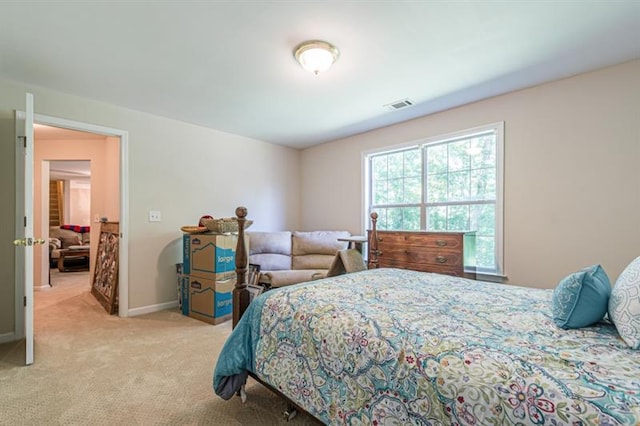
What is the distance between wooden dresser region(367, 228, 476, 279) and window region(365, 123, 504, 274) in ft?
0.76

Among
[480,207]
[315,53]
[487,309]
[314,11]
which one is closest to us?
[487,309]

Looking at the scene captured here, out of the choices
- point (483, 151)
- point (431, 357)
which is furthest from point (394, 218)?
point (431, 357)

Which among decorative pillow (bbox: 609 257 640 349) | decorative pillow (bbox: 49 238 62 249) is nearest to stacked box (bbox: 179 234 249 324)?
decorative pillow (bbox: 609 257 640 349)

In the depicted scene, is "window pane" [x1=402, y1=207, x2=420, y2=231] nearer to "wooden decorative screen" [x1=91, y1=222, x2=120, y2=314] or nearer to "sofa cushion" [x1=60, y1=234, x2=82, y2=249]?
"wooden decorative screen" [x1=91, y1=222, x2=120, y2=314]

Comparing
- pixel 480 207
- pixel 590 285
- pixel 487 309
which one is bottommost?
pixel 487 309

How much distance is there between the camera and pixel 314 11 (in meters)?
1.86

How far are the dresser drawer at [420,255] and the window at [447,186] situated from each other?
1.87 feet

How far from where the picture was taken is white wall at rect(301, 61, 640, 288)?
248 cm

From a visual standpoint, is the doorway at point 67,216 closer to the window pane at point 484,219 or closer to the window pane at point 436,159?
the window pane at point 436,159

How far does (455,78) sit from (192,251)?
3305mm

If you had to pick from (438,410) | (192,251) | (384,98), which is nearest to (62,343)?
(192,251)

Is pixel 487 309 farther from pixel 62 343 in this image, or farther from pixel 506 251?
pixel 62 343

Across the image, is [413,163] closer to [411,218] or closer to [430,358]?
[411,218]

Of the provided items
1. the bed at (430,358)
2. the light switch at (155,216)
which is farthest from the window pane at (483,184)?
the light switch at (155,216)
